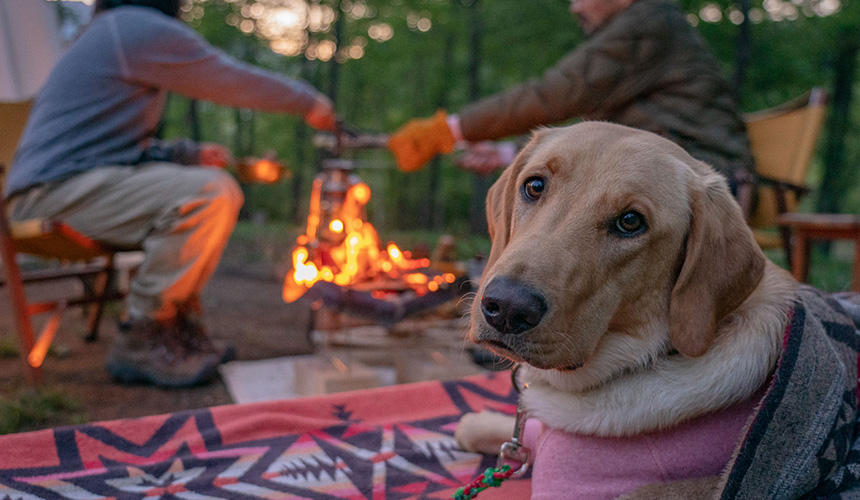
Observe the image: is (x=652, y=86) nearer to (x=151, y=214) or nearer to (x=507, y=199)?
Answer: (x=507, y=199)

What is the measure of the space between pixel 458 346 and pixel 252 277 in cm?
555

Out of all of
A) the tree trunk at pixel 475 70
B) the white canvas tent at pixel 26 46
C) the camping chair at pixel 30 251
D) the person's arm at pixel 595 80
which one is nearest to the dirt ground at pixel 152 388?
the camping chair at pixel 30 251

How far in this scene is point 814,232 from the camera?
421cm

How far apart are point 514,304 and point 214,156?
359cm

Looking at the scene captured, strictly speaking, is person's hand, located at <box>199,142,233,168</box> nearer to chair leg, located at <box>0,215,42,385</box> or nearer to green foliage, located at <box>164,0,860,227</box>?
chair leg, located at <box>0,215,42,385</box>

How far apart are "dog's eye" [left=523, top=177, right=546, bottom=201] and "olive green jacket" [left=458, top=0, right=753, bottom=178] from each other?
2.04 meters

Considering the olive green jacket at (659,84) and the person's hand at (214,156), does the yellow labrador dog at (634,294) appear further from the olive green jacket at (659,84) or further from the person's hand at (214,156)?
the person's hand at (214,156)

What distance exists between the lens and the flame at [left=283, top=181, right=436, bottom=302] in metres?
3.69

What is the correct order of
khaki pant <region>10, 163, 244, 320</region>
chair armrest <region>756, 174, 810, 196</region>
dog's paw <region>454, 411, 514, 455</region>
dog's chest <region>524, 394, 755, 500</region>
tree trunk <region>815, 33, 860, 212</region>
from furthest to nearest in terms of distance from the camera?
1. tree trunk <region>815, 33, 860, 212</region>
2. chair armrest <region>756, 174, 810, 196</region>
3. khaki pant <region>10, 163, 244, 320</region>
4. dog's paw <region>454, 411, 514, 455</region>
5. dog's chest <region>524, 394, 755, 500</region>

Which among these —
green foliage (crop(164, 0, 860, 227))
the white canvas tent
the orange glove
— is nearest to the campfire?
the orange glove

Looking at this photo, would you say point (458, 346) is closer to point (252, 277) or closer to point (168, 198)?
point (168, 198)

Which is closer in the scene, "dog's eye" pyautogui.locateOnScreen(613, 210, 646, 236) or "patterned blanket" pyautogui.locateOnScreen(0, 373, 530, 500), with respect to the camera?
"dog's eye" pyautogui.locateOnScreen(613, 210, 646, 236)

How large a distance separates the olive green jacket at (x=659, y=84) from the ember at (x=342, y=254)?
4.68 feet

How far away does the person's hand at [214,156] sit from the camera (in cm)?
433
